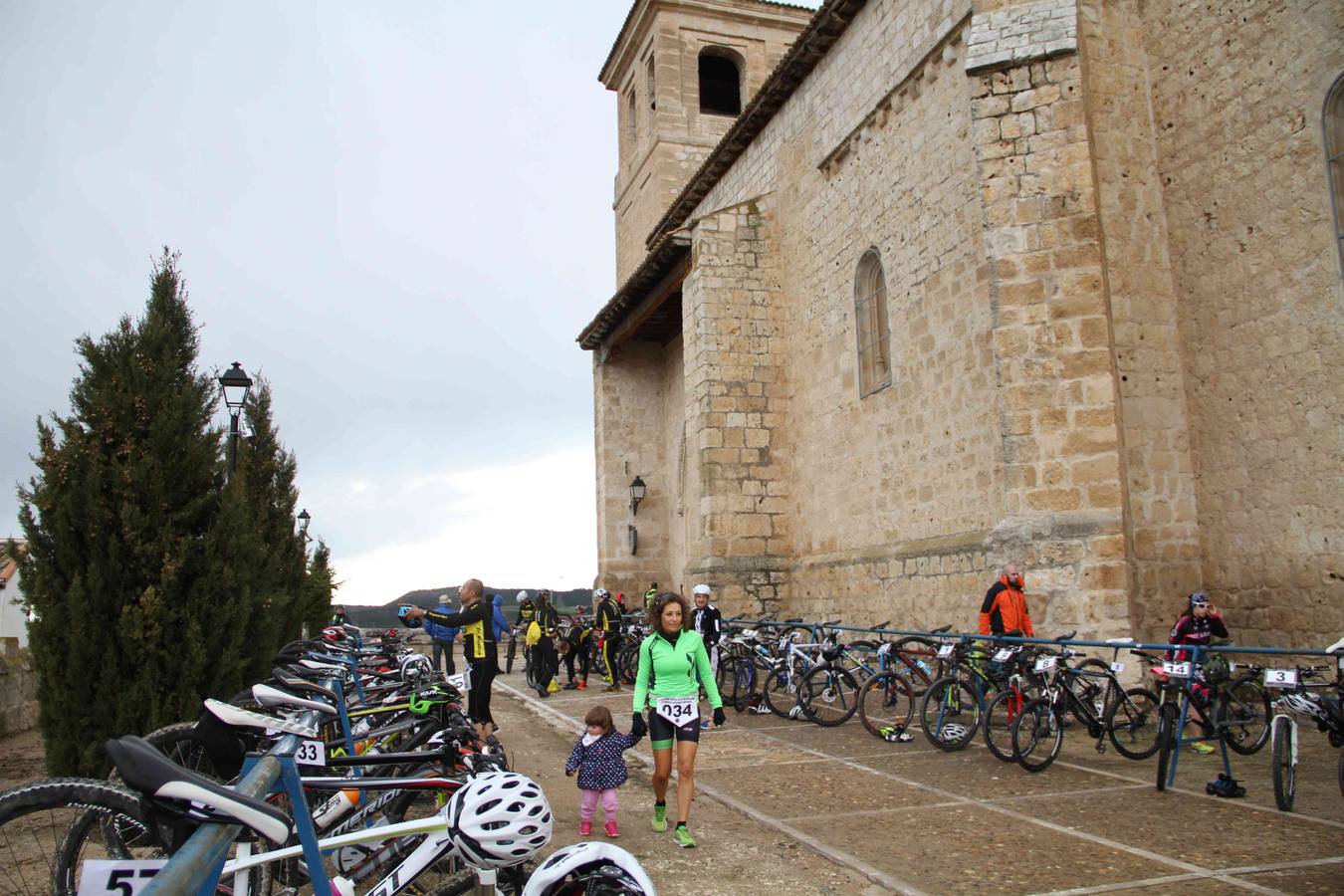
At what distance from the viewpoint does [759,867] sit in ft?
16.5

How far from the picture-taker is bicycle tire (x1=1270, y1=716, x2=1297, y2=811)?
5.72m

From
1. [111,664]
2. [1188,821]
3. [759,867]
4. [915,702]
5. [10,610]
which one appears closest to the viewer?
[759,867]

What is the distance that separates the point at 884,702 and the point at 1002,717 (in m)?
→ 1.69

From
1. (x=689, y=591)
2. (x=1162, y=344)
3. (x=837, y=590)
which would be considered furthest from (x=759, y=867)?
(x=689, y=591)

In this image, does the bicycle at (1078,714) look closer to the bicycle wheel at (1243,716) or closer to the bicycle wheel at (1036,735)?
the bicycle wheel at (1036,735)

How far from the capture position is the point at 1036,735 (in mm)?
7238

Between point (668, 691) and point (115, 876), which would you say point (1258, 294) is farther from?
point (115, 876)

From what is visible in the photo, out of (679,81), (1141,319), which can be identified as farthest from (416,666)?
(679,81)

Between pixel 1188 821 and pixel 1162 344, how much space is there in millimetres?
6013

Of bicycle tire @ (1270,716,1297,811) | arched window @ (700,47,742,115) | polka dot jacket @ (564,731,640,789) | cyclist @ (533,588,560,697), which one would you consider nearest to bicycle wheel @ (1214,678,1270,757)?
bicycle tire @ (1270,716,1297,811)

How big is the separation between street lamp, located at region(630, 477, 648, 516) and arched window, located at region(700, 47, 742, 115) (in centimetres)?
1126

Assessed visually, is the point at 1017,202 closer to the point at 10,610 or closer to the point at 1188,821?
the point at 1188,821

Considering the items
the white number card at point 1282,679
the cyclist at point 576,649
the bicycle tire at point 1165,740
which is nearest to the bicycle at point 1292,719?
the white number card at point 1282,679

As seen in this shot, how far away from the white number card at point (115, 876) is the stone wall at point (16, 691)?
34.9 feet
